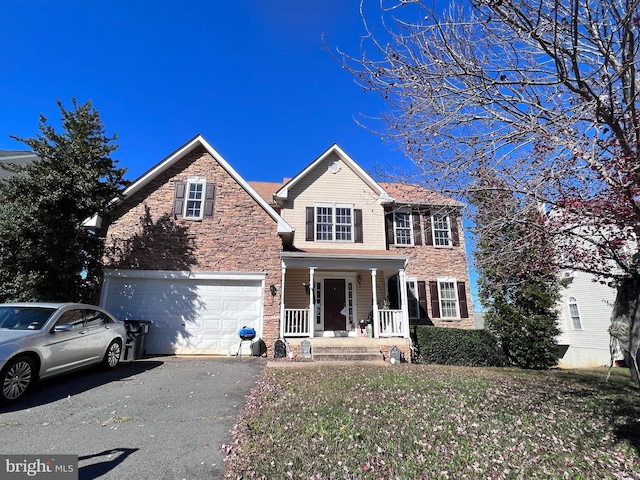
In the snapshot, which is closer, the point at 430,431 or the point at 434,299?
the point at 430,431

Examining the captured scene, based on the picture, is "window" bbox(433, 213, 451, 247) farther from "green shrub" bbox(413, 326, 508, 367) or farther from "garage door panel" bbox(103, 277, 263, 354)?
"garage door panel" bbox(103, 277, 263, 354)

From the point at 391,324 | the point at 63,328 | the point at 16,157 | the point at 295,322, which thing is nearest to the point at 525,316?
the point at 391,324

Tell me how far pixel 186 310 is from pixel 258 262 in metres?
2.92

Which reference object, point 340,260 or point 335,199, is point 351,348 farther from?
point 335,199

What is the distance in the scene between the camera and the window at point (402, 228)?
15.4 metres

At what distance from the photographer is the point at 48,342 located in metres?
6.11

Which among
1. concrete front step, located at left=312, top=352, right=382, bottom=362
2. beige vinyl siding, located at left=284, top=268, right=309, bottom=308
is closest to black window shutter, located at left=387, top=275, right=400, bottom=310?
concrete front step, located at left=312, top=352, right=382, bottom=362

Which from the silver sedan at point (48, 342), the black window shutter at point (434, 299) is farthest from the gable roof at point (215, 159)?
the black window shutter at point (434, 299)

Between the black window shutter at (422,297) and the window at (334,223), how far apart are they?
3.83 meters

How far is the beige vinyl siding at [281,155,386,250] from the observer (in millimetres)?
14461

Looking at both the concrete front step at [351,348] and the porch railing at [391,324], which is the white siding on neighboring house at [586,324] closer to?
the porch railing at [391,324]

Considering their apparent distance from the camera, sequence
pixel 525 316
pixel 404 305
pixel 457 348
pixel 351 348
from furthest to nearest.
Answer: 1. pixel 404 305
2. pixel 525 316
3. pixel 457 348
4. pixel 351 348

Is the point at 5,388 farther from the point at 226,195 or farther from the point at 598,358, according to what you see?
the point at 598,358

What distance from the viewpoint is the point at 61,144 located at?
10.3 meters
